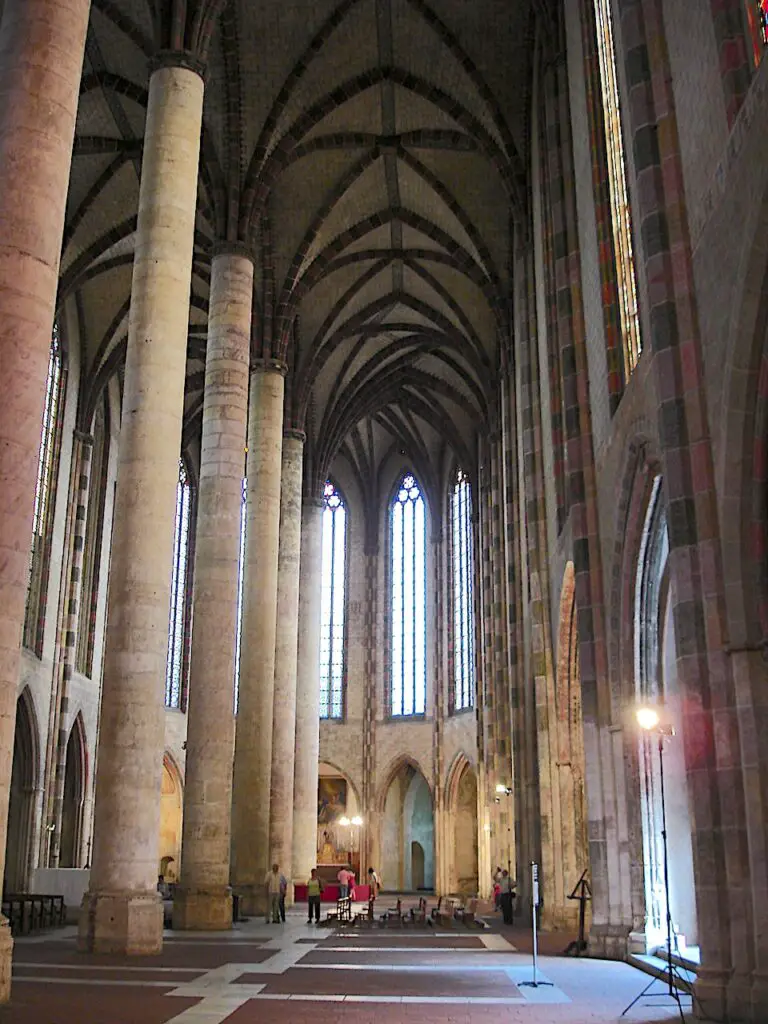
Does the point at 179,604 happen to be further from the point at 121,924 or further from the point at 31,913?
the point at 121,924

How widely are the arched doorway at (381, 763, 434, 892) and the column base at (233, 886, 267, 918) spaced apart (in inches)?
793

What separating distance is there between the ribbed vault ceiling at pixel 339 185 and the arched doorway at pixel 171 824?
13875 mm

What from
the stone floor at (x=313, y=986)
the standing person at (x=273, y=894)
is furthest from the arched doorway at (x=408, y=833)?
the stone floor at (x=313, y=986)

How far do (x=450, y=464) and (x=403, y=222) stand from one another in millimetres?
15426

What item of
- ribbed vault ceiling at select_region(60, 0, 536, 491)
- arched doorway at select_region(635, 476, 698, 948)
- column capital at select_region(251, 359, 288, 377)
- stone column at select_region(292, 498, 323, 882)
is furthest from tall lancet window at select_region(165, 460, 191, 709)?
arched doorway at select_region(635, 476, 698, 948)

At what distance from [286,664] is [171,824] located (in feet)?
50.0

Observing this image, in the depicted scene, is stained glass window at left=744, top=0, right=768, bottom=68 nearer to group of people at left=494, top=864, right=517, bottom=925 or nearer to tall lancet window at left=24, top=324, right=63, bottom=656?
group of people at left=494, top=864, right=517, bottom=925

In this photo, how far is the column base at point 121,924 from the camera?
14219 mm

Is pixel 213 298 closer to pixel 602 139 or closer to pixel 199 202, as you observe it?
pixel 199 202

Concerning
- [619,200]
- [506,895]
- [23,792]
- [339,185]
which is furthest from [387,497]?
[619,200]

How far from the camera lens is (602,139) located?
17.3m

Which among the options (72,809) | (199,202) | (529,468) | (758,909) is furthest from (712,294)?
(72,809)

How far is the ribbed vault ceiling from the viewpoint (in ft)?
81.4

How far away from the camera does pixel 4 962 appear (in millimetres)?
9336
